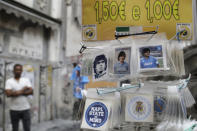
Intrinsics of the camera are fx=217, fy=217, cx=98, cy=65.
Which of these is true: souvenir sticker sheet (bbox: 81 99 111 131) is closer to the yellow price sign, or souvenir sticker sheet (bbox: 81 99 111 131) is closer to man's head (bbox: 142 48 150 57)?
man's head (bbox: 142 48 150 57)

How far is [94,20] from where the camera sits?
5.24ft

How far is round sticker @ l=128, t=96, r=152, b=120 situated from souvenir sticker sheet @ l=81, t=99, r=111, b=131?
15 cm

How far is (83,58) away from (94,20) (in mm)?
316

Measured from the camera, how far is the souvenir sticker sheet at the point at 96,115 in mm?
1250

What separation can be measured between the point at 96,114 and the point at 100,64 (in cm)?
32

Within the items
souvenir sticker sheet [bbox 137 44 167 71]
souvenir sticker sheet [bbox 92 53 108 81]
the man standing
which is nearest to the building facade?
the man standing

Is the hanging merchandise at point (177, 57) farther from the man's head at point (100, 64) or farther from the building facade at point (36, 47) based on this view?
the building facade at point (36, 47)

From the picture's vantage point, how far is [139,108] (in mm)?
1306

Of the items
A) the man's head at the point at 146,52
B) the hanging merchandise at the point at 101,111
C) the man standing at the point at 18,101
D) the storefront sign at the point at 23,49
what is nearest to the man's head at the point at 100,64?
the hanging merchandise at the point at 101,111

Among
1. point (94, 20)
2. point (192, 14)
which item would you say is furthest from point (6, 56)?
point (192, 14)

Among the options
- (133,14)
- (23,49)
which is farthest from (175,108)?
(23,49)

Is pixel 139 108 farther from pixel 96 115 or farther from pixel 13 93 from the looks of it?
pixel 13 93

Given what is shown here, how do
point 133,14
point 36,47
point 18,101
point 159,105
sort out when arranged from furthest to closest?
point 36,47
point 18,101
point 133,14
point 159,105

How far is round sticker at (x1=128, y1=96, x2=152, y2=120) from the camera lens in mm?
1283
